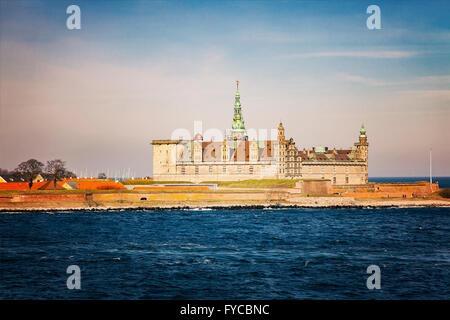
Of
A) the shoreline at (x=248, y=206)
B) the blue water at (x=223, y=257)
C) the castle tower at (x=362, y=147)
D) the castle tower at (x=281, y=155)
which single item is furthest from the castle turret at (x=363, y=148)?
the blue water at (x=223, y=257)

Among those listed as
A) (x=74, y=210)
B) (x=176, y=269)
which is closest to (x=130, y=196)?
(x=74, y=210)

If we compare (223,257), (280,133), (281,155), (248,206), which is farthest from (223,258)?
(280,133)

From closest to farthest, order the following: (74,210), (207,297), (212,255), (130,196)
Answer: (207,297)
(212,255)
(74,210)
(130,196)

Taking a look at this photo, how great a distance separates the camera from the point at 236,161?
99.9 m

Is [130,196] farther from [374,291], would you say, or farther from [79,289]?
[374,291]

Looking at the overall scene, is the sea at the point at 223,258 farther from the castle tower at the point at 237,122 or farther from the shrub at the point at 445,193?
the castle tower at the point at 237,122

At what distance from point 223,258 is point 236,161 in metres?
69.6

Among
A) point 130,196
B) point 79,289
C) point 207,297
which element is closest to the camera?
point 207,297

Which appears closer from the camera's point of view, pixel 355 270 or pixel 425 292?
pixel 425 292

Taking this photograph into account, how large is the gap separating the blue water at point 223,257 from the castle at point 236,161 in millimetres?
43484

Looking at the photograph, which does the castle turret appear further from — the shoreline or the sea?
the sea

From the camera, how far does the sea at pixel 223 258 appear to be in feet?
73.6

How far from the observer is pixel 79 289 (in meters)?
22.5

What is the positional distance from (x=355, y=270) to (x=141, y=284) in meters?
12.8
